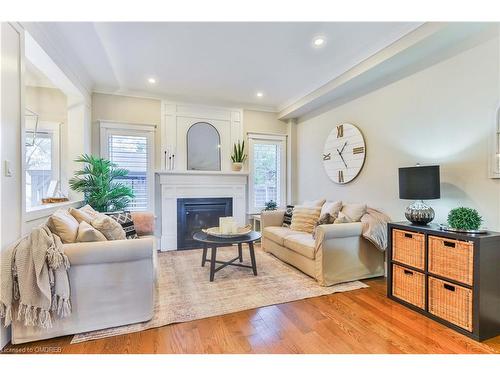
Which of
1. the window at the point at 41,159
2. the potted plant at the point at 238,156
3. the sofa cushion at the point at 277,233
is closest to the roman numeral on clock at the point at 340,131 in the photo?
the sofa cushion at the point at 277,233

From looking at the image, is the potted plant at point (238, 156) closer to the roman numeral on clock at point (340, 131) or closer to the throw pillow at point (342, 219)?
the roman numeral on clock at point (340, 131)

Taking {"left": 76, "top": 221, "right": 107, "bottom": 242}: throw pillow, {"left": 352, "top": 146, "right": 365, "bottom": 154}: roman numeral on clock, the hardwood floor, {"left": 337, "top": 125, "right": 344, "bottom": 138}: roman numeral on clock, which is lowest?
the hardwood floor

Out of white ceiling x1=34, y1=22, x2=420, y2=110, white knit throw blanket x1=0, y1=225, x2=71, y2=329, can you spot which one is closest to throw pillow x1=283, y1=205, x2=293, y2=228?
white ceiling x1=34, y1=22, x2=420, y2=110

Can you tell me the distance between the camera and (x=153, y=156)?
14.9 feet

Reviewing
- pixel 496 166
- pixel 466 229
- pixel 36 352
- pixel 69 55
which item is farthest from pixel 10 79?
pixel 496 166

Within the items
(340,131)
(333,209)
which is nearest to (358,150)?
(340,131)

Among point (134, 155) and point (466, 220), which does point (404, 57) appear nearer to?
point (466, 220)

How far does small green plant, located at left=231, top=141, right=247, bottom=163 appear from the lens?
4.96 metres

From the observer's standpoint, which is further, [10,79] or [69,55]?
[69,55]

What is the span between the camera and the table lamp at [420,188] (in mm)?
2383

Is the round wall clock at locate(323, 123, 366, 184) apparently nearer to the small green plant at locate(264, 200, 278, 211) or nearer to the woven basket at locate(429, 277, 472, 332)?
the small green plant at locate(264, 200, 278, 211)

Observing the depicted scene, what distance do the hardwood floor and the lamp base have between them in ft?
2.83
